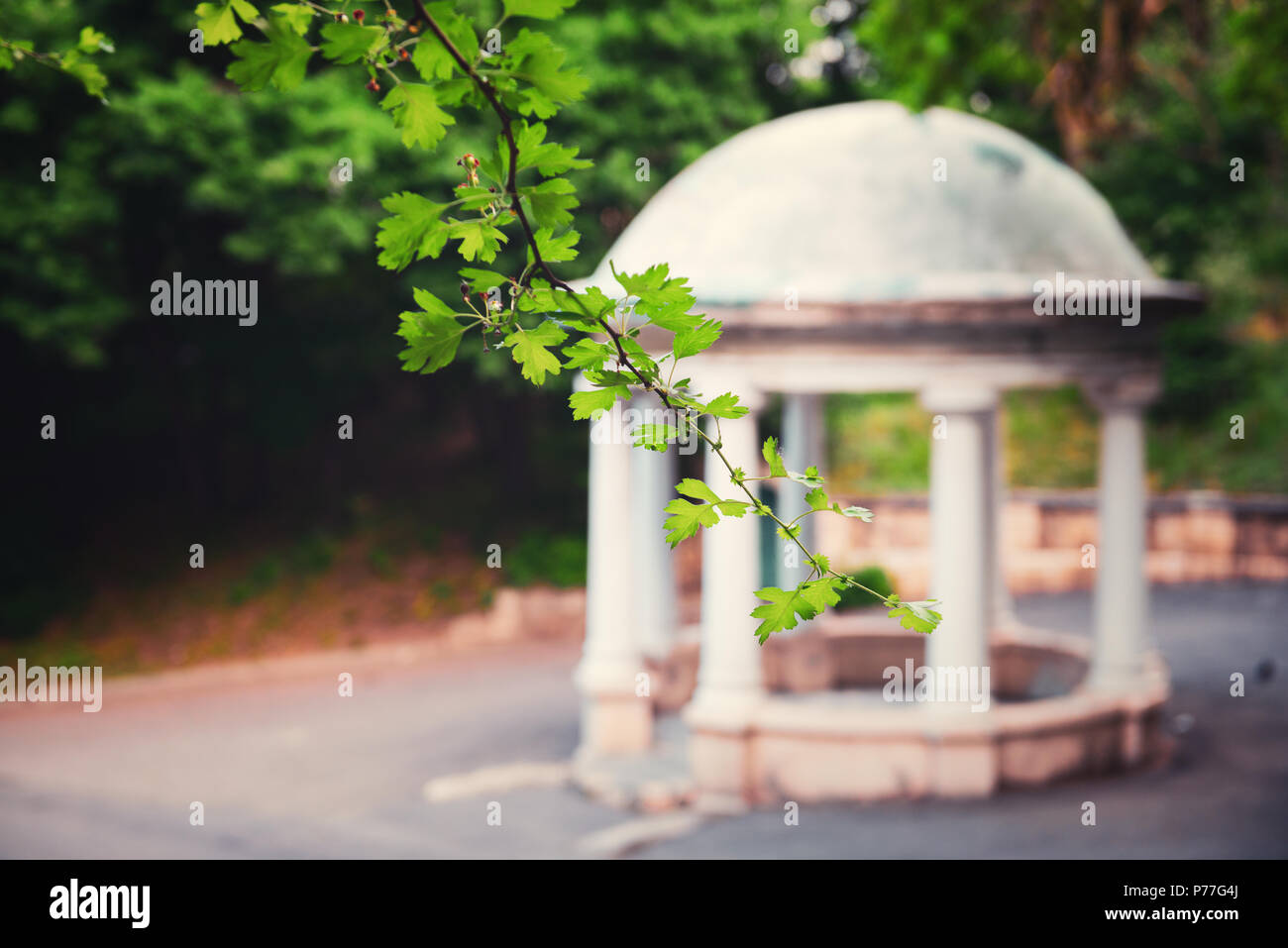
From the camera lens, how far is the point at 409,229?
234 cm

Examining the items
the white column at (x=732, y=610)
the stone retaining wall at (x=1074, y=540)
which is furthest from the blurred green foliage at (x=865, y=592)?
the white column at (x=732, y=610)

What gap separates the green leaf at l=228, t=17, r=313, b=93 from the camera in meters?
2.17

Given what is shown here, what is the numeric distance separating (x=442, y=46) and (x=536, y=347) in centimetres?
57

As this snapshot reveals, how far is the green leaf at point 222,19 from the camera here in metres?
2.23

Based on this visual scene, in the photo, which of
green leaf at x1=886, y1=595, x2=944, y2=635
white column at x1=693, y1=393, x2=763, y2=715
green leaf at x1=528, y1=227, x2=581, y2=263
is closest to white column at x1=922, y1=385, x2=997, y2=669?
white column at x1=693, y1=393, x2=763, y2=715

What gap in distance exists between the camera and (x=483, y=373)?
22.3 metres

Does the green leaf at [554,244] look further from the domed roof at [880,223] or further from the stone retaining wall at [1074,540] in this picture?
the stone retaining wall at [1074,540]

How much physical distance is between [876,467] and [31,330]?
18.1 metres

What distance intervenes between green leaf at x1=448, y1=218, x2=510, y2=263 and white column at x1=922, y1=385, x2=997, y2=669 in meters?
10.1

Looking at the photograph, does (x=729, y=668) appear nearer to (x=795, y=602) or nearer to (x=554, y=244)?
(x=795, y=602)

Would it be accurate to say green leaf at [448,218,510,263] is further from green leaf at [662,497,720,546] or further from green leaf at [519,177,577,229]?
green leaf at [662,497,720,546]

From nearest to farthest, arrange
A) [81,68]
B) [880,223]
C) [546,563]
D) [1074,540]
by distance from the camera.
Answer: [81,68]
[880,223]
[546,563]
[1074,540]

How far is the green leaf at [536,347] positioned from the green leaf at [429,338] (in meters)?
0.10

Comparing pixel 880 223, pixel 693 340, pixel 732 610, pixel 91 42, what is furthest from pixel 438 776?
pixel 693 340
